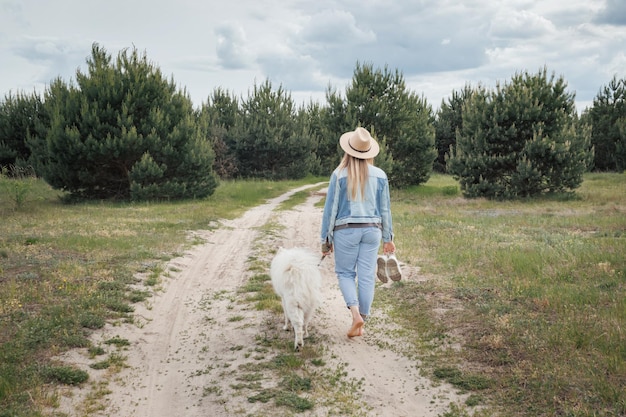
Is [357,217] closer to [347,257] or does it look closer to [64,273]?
[347,257]

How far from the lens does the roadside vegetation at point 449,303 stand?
5.39 metres

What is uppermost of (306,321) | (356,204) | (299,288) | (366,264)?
(356,204)

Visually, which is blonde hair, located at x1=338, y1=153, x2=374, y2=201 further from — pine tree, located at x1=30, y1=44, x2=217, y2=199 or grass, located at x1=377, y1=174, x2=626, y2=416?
pine tree, located at x1=30, y1=44, x2=217, y2=199

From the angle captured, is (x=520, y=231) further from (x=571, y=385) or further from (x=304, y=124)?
(x=304, y=124)

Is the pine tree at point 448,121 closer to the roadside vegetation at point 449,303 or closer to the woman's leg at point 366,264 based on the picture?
the roadside vegetation at point 449,303

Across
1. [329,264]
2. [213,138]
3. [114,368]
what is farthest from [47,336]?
[213,138]

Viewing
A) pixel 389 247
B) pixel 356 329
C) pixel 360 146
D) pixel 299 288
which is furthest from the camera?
pixel 389 247

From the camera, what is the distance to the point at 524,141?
2747 cm

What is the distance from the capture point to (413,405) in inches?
206

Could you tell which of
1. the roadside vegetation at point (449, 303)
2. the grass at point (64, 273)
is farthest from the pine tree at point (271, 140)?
the roadside vegetation at point (449, 303)

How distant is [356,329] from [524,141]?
2374 cm

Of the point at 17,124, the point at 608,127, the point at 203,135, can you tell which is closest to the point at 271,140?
the point at 203,135

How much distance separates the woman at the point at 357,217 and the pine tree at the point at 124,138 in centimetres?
1876

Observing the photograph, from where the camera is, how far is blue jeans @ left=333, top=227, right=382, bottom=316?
22.2 feet
